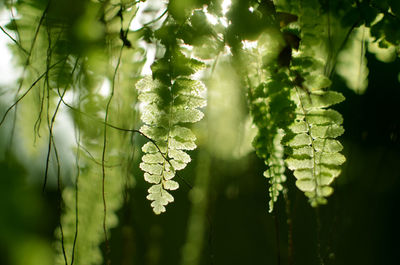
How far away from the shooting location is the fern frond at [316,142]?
67cm

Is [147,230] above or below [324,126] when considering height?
below

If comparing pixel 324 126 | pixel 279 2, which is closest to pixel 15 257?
pixel 324 126

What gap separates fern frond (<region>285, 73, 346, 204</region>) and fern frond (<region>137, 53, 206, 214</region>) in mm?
204

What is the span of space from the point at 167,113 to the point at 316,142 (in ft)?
1.03

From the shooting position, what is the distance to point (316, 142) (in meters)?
0.68

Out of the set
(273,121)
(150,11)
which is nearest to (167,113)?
(273,121)

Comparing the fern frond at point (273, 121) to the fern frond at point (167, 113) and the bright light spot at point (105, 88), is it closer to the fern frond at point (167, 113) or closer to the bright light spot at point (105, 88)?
the fern frond at point (167, 113)

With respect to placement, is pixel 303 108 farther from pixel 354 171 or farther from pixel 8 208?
pixel 354 171

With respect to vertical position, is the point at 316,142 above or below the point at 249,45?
below

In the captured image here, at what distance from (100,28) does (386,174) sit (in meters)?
1.74

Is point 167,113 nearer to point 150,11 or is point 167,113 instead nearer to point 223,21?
point 223,21

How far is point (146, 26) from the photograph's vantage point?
881 mm

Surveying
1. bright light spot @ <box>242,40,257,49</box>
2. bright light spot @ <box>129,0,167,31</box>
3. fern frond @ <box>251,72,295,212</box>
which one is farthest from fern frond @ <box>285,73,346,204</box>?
bright light spot @ <box>129,0,167,31</box>

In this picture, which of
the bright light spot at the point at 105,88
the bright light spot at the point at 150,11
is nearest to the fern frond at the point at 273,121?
the bright light spot at the point at 150,11
